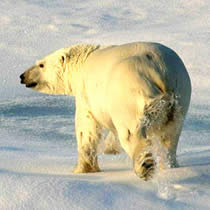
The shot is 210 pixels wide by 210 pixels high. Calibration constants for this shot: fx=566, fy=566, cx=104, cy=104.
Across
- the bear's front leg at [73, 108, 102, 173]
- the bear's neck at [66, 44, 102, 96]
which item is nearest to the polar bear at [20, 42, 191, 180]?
the bear's front leg at [73, 108, 102, 173]

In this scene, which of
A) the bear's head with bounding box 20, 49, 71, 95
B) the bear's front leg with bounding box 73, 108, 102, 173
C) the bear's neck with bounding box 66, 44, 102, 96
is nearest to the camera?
the bear's front leg with bounding box 73, 108, 102, 173

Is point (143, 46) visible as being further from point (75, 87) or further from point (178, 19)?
point (178, 19)

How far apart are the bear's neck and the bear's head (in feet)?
0.13

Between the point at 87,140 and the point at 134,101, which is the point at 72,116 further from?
the point at 134,101

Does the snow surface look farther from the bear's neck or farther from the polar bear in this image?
the bear's neck

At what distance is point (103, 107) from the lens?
391 cm

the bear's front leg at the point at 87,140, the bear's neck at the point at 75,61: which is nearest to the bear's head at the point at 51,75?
the bear's neck at the point at 75,61

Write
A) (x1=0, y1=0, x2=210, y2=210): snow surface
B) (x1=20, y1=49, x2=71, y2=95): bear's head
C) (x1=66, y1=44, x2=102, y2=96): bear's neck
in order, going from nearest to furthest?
(x1=0, y1=0, x2=210, y2=210): snow surface, (x1=66, y1=44, x2=102, y2=96): bear's neck, (x1=20, y1=49, x2=71, y2=95): bear's head

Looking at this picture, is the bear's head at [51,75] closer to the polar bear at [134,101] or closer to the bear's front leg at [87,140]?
the polar bear at [134,101]

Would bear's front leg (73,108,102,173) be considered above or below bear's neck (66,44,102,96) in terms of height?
below

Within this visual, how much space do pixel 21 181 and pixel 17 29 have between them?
8.69 m

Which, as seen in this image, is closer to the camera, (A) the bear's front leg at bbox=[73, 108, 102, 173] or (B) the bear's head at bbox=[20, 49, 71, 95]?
(A) the bear's front leg at bbox=[73, 108, 102, 173]

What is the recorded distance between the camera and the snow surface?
330 cm

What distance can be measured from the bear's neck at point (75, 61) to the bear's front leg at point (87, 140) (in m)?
0.33
